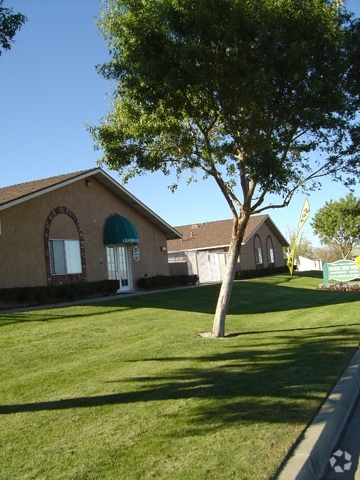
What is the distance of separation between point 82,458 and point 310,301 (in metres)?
17.6

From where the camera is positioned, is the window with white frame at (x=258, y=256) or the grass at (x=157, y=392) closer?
the grass at (x=157, y=392)

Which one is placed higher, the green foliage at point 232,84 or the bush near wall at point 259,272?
the green foliage at point 232,84

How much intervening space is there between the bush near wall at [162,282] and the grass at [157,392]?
9725 mm

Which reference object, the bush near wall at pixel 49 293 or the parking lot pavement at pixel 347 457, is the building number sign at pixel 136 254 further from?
the parking lot pavement at pixel 347 457

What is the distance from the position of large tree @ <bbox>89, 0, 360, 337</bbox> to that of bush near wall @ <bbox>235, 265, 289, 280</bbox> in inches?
858

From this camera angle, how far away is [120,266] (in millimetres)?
23922

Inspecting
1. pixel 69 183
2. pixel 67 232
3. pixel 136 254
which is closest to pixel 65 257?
pixel 67 232

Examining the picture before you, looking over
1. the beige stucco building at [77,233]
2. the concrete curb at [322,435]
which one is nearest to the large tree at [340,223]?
the beige stucco building at [77,233]

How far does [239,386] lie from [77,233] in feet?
49.2

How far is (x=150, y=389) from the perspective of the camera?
729cm

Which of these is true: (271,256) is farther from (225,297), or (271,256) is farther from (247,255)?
(225,297)

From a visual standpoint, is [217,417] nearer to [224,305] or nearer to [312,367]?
[312,367]

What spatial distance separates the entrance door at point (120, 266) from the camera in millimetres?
23297

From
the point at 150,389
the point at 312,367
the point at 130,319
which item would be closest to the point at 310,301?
the point at 130,319
